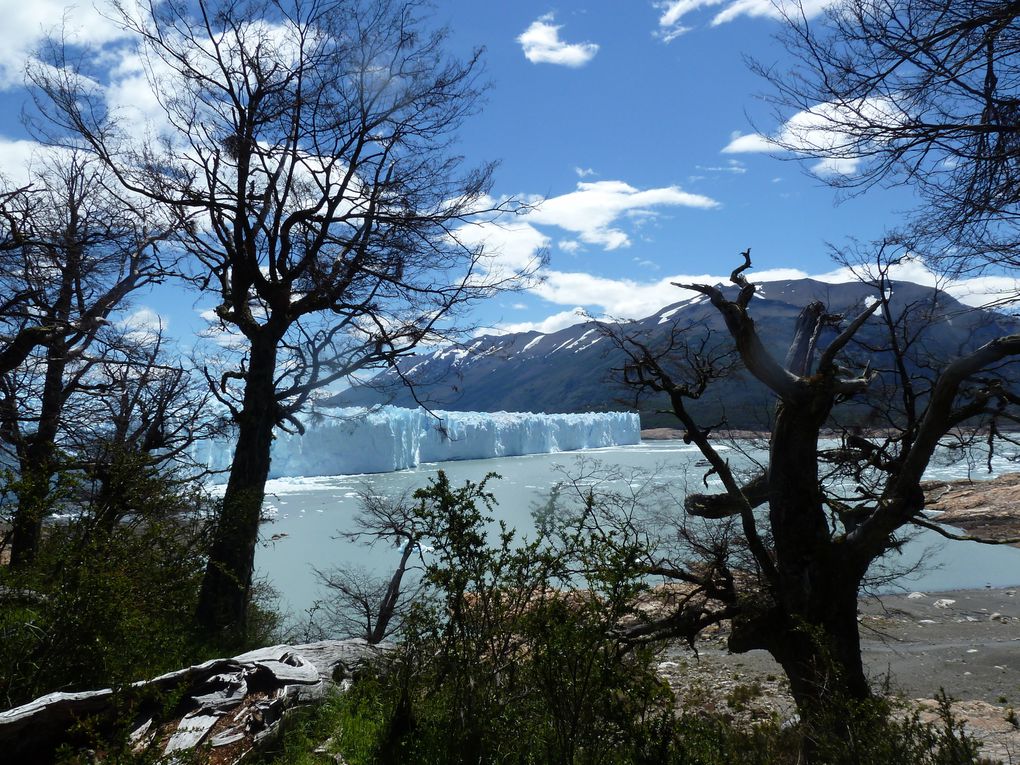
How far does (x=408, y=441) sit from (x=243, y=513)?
33526 mm

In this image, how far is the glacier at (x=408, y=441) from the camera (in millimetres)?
34531

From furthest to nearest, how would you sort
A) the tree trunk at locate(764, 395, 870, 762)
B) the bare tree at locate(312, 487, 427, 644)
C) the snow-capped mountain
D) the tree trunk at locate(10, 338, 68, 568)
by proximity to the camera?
the bare tree at locate(312, 487, 427, 644), the snow-capped mountain, the tree trunk at locate(764, 395, 870, 762), the tree trunk at locate(10, 338, 68, 568)

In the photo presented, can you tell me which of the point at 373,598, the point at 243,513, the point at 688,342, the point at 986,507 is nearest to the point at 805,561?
the point at 688,342

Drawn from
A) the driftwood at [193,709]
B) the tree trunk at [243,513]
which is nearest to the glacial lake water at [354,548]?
the tree trunk at [243,513]

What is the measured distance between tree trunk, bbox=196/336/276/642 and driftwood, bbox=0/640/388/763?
7.86 feet

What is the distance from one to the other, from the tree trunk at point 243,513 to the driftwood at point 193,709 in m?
2.39

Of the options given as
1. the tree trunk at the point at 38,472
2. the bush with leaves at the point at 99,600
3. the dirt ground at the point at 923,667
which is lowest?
the dirt ground at the point at 923,667

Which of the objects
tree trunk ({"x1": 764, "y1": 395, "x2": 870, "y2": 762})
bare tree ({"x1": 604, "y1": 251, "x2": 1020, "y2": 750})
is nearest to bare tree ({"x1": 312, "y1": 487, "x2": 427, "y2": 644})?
bare tree ({"x1": 604, "y1": 251, "x2": 1020, "y2": 750})

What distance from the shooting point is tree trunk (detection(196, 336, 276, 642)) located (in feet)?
25.2

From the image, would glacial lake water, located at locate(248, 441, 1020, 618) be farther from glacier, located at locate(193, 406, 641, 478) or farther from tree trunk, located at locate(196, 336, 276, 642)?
tree trunk, located at locate(196, 336, 276, 642)

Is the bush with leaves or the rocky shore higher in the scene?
the bush with leaves

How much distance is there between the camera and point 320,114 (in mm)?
8477

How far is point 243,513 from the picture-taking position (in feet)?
25.1

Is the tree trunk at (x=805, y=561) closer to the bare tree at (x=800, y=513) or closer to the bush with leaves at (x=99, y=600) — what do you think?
the bare tree at (x=800, y=513)
